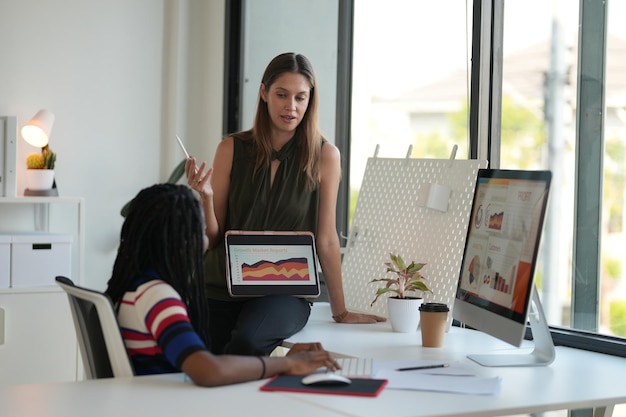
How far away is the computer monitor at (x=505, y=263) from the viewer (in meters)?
1.87

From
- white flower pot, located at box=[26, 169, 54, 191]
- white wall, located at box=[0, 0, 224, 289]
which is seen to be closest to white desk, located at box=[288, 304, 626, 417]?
white flower pot, located at box=[26, 169, 54, 191]

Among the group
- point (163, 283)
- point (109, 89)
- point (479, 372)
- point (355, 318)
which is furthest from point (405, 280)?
point (109, 89)

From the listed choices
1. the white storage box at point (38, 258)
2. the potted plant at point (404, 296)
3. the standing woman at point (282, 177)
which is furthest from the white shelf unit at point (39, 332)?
the potted plant at point (404, 296)

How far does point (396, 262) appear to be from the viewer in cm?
248

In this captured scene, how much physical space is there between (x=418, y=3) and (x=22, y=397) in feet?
7.81

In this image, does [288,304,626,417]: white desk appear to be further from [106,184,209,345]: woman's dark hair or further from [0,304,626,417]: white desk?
[106,184,209,345]: woman's dark hair

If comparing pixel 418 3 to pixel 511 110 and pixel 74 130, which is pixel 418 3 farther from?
pixel 74 130

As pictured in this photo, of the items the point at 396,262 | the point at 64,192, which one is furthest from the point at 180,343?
the point at 64,192

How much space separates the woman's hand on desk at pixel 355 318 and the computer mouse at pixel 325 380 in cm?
87

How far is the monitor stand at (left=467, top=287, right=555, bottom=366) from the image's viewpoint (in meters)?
1.99

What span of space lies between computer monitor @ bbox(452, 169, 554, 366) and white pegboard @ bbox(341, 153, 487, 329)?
0.25 meters

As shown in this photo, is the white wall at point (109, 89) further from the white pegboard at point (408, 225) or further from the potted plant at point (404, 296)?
the potted plant at point (404, 296)

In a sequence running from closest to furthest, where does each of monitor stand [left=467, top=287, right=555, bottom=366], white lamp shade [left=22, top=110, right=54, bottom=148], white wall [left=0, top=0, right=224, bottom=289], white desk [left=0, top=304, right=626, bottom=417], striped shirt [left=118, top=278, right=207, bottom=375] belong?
white desk [left=0, top=304, right=626, bottom=417] < striped shirt [left=118, top=278, right=207, bottom=375] < monitor stand [left=467, top=287, right=555, bottom=366] < white lamp shade [left=22, top=110, right=54, bottom=148] < white wall [left=0, top=0, right=224, bottom=289]

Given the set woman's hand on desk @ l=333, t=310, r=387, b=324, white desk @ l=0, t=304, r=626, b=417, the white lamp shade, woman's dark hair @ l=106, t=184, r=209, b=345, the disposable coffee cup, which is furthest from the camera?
the white lamp shade
